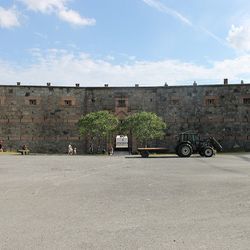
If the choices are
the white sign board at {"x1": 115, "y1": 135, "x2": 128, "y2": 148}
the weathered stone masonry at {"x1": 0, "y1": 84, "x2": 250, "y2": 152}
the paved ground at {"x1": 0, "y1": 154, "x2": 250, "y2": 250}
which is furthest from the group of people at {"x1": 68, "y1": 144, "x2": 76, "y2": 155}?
the paved ground at {"x1": 0, "y1": 154, "x2": 250, "y2": 250}

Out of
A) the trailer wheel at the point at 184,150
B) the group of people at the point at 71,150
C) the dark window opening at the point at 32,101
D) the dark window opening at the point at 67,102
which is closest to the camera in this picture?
the trailer wheel at the point at 184,150

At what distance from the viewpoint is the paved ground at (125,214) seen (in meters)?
5.43

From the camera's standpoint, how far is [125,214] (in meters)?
7.30

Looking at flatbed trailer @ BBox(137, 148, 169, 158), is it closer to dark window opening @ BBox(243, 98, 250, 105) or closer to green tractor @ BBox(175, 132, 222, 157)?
green tractor @ BBox(175, 132, 222, 157)

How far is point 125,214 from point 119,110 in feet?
115

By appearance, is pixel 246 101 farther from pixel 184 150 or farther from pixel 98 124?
pixel 98 124

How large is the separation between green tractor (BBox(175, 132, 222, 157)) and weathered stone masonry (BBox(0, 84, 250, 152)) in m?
12.4

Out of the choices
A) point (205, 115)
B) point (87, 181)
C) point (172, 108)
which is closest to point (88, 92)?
point (172, 108)

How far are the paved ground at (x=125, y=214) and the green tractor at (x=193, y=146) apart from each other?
15.4m

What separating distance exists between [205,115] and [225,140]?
3.54 meters

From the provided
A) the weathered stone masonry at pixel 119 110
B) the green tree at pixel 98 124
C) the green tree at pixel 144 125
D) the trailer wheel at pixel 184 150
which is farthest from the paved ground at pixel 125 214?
the weathered stone masonry at pixel 119 110

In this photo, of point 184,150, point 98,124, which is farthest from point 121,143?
point 184,150

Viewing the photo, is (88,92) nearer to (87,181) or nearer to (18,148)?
(18,148)

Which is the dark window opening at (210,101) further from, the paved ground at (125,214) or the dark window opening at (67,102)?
the paved ground at (125,214)
